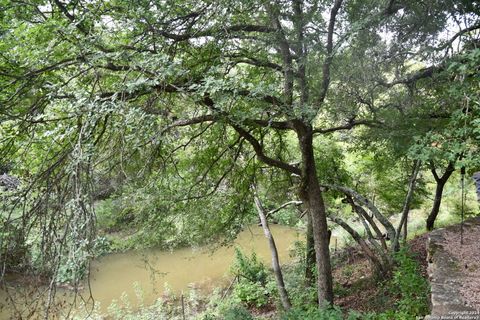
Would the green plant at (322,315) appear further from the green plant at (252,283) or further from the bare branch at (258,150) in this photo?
the green plant at (252,283)

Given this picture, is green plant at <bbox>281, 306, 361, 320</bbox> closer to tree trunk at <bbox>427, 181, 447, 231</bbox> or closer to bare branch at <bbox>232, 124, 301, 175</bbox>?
bare branch at <bbox>232, 124, 301, 175</bbox>

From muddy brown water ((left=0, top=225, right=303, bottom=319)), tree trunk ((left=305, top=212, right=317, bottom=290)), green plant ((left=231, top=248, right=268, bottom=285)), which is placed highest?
tree trunk ((left=305, top=212, right=317, bottom=290))

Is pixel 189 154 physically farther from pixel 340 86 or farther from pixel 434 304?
pixel 434 304

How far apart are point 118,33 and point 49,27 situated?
3.11 ft

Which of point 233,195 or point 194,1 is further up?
point 194,1

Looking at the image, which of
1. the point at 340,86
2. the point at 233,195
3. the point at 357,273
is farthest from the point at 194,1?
the point at 357,273

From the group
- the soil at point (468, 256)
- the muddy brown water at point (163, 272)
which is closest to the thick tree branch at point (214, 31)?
the soil at point (468, 256)

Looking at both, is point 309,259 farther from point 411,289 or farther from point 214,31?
point 214,31

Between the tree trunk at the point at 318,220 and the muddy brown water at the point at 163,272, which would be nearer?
the tree trunk at the point at 318,220

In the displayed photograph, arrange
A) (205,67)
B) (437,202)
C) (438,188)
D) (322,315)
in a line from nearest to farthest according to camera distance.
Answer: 1. (322,315)
2. (205,67)
3. (438,188)
4. (437,202)

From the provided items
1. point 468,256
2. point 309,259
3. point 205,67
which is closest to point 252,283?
point 309,259

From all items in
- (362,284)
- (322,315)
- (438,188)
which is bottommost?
(362,284)

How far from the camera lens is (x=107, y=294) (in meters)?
13.6

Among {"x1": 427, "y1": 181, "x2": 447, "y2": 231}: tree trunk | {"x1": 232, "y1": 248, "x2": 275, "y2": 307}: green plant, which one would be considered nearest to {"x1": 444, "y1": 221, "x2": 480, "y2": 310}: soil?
{"x1": 427, "y1": 181, "x2": 447, "y2": 231}: tree trunk
